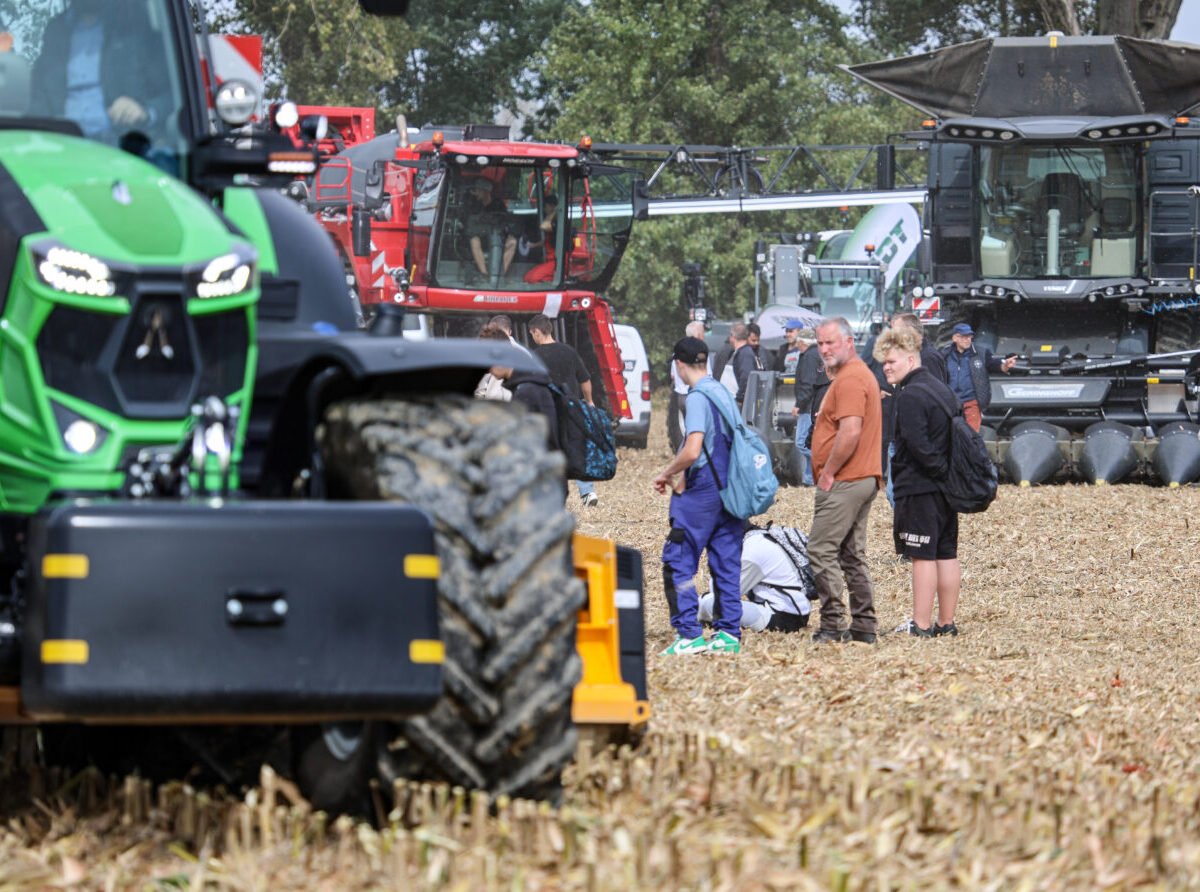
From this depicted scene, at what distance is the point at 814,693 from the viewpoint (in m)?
7.85

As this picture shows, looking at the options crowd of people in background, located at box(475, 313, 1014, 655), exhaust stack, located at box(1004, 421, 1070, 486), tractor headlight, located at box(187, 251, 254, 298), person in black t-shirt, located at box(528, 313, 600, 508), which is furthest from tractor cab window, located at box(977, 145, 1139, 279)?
tractor headlight, located at box(187, 251, 254, 298)

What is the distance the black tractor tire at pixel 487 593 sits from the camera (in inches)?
168

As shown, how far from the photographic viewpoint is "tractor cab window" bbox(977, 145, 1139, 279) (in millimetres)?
19828

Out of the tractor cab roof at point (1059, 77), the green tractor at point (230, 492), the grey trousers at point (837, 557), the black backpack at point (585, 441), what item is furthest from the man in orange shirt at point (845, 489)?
the tractor cab roof at point (1059, 77)

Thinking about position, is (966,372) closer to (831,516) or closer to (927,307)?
(831,516)

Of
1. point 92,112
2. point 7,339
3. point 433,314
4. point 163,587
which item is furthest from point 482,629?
point 433,314

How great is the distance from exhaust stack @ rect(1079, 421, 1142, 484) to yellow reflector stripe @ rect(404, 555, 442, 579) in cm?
1438

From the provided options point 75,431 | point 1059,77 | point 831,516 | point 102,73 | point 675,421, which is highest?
point 1059,77

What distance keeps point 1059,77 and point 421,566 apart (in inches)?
661

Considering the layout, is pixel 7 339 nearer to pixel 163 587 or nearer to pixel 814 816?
pixel 163 587

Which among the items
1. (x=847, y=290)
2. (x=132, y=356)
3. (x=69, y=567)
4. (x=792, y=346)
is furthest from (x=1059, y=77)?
(x=69, y=567)

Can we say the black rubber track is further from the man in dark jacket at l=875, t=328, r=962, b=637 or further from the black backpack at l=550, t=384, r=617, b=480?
the black backpack at l=550, t=384, r=617, b=480

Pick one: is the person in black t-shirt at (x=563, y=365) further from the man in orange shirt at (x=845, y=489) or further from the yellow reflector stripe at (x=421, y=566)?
the yellow reflector stripe at (x=421, y=566)

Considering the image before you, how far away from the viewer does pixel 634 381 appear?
2225 cm
